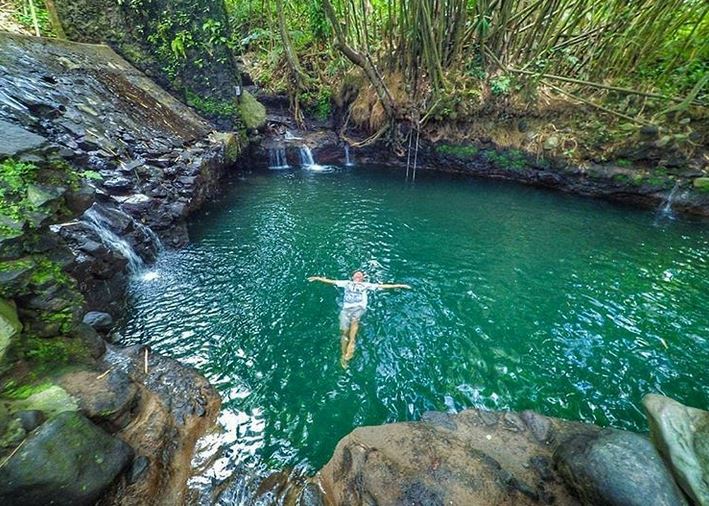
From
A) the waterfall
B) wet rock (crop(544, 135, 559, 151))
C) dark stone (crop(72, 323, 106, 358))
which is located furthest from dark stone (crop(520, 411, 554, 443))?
the waterfall

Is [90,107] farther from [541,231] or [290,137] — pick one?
[541,231]

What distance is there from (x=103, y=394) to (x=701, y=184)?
1793cm

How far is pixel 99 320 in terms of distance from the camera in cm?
613

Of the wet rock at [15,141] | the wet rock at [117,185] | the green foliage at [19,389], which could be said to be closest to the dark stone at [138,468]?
the green foliage at [19,389]

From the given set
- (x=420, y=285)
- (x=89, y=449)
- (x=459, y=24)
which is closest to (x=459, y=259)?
(x=420, y=285)

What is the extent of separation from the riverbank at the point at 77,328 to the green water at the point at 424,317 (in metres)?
0.69

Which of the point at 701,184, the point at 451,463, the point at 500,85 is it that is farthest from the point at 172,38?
the point at 701,184

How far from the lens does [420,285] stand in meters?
8.50

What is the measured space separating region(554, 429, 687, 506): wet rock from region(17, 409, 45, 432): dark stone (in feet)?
17.9

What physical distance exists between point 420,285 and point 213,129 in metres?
11.4

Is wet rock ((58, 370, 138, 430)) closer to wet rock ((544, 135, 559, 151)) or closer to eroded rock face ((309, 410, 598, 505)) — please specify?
eroded rock face ((309, 410, 598, 505))

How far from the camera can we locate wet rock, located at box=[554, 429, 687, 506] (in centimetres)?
313

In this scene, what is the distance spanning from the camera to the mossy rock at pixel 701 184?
12.3m

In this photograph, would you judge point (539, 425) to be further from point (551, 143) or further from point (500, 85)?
point (500, 85)
